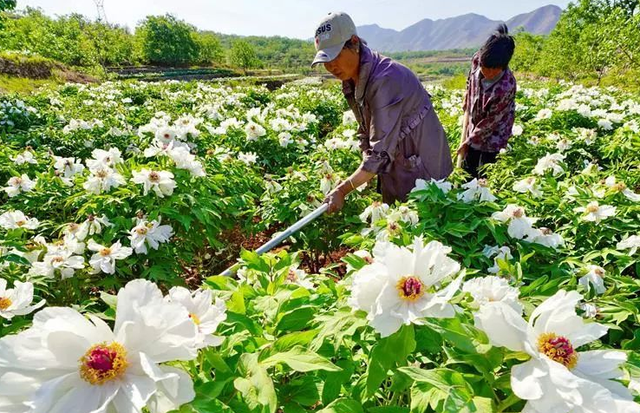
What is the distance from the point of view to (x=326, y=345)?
3.19ft

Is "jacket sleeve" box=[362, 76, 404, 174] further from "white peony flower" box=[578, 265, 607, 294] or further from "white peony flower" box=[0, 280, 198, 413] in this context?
"white peony flower" box=[0, 280, 198, 413]

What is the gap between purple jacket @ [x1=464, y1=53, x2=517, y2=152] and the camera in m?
3.38

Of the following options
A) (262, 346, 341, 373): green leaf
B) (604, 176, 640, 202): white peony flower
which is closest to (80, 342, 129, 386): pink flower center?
(262, 346, 341, 373): green leaf

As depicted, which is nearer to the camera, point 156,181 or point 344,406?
point 344,406

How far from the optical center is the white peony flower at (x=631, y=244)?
1.74 metres

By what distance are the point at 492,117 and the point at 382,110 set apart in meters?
1.62

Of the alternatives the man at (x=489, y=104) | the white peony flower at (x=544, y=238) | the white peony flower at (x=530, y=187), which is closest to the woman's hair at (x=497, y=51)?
the man at (x=489, y=104)

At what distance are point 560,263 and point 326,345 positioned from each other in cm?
131

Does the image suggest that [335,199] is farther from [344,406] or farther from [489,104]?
[489,104]

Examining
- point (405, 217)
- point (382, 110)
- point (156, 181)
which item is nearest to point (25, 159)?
point (156, 181)

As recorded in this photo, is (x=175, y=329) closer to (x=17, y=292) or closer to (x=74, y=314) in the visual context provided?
(x=74, y=314)

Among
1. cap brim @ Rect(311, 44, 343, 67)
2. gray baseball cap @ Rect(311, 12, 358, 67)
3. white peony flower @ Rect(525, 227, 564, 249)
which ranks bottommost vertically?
white peony flower @ Rect(525, 227, 564, 249)

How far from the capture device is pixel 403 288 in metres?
0.84

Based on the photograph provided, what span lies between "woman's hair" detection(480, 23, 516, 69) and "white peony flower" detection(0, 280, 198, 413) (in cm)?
332
